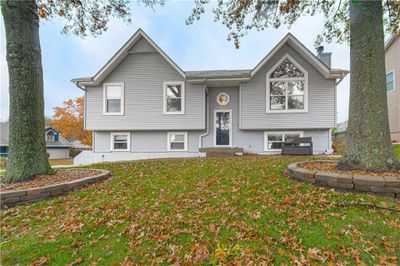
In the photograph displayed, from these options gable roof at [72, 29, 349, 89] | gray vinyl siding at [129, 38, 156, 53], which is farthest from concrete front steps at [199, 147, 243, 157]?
gray vinyl siding at [129, 38, 156, 53]

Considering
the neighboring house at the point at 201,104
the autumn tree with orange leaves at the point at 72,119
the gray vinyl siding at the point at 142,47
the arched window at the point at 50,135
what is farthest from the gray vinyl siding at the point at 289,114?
the arched window at the point at 50,135

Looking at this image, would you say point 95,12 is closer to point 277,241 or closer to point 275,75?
point 275,75

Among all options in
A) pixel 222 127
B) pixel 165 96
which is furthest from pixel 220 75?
pixel 165 96

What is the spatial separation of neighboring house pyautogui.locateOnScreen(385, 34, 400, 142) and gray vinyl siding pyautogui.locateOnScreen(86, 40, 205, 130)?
44.8 ft

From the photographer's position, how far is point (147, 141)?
12.1 metres

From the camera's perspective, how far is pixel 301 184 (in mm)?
4156

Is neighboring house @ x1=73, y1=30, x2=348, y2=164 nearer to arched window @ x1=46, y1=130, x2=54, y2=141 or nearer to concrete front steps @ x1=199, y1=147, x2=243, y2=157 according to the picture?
concrete front steps @ x1=199, y1=147, x2=243, y2=157

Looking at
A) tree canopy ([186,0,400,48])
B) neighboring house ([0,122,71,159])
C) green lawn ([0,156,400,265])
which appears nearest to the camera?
green lawn ([0,156,400,265])

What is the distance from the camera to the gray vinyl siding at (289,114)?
10523mm

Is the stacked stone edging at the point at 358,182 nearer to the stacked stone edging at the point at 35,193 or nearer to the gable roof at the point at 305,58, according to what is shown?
the stacked stone edging at the point at 35,193

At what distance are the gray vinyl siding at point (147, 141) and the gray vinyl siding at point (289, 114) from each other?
3.03 m

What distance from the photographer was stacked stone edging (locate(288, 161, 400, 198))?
11.1 feet

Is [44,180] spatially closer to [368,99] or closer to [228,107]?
[368,99]

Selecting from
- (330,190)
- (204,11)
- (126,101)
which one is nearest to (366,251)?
(330,190)
